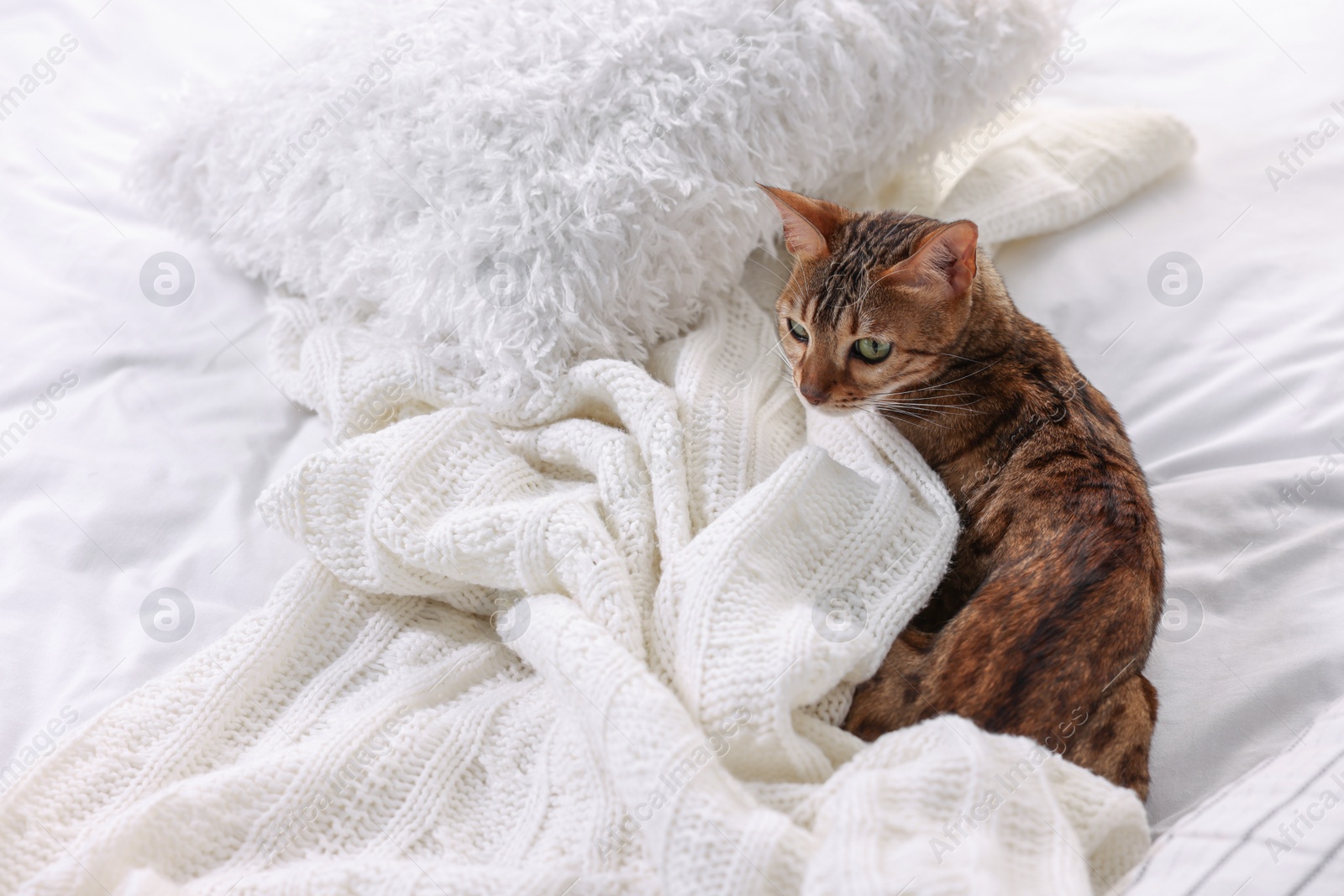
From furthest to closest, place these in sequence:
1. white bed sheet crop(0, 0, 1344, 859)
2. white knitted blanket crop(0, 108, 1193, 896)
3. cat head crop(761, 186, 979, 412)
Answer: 1. cat head crop(761, 186, 979, 412)
2. white bed sheet crop(0, 0, 1344, 859)
3. white knitted blanket crop(0, 108, 1193, 896)

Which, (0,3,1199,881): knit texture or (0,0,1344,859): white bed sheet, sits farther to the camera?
(0,0,1344,859): white bed sheet

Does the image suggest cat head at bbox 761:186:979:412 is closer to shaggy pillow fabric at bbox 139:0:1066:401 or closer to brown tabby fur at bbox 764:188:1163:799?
brown tabby fur at bbox 764:188:1163:799

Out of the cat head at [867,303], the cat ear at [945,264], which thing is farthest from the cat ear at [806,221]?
the cat ear at [945,264]

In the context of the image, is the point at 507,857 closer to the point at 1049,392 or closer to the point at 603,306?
the point at 603,306

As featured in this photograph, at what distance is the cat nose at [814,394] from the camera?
3.50ft

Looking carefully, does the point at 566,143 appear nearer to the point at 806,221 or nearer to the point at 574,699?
the point at 806,221

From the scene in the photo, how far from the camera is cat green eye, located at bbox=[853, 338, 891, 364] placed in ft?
3.48

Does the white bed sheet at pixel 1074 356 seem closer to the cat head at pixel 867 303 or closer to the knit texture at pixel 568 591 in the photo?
the knit texture at pixel 568 591

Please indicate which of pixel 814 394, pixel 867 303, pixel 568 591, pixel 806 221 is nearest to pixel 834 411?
pixel 814 394

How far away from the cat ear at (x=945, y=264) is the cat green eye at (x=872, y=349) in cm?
8

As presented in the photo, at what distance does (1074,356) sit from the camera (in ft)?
4.02

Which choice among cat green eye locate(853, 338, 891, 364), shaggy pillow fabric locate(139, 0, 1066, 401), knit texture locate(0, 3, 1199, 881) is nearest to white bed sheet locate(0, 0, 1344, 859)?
knit texture locate(0, 3, 1199, 881)

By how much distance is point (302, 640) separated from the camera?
3.12 feet

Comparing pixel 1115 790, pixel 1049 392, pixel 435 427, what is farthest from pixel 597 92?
pixel 1115 790
